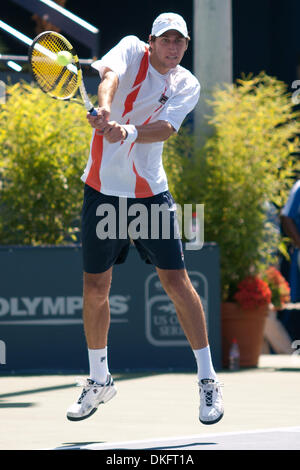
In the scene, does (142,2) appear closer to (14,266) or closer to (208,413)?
(14,266)

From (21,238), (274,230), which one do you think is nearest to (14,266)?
(21,238)

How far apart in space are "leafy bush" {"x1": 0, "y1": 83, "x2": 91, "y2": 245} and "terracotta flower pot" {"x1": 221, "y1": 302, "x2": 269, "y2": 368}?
1.64 m

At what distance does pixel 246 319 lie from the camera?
967 cm

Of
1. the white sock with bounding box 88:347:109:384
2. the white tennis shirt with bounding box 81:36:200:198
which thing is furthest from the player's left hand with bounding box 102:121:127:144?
the white sock with bounding box 88:347:109:384

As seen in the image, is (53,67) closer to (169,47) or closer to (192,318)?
(169,47)

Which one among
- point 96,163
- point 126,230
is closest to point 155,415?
point 126,230

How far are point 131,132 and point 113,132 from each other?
154 mm

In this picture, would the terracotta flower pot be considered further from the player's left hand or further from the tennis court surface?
the player's left hand

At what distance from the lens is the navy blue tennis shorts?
5547 mm

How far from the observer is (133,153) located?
5641 mm

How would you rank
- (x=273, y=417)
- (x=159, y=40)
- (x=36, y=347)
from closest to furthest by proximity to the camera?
(x=159, y=40) < (x=273, y=417) < (x=36, y=347)

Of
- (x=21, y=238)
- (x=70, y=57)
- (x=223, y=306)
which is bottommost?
(x=223, y=306)

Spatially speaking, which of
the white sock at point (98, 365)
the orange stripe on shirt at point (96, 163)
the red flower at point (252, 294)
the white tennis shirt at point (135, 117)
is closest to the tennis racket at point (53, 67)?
the white tennis shirt at point (135, 117)

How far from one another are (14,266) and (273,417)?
350cm
